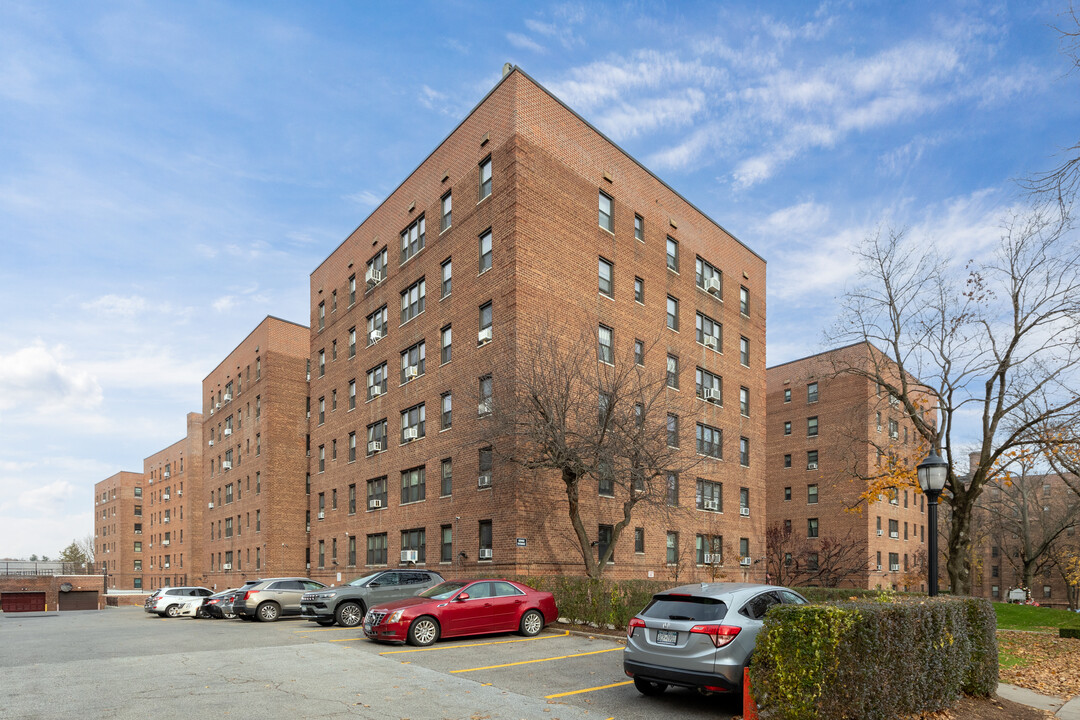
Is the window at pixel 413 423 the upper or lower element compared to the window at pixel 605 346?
lower

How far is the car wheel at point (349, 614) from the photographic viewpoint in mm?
21484

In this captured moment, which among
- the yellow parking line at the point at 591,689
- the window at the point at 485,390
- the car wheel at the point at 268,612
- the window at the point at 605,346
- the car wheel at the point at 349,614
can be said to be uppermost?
the window at the point at 605,346

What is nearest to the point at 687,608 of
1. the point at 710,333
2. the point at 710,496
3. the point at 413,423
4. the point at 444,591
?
the point at 444,591

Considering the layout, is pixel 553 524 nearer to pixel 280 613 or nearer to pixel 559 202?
pixel 280 613

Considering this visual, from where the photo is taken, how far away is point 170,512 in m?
91.1

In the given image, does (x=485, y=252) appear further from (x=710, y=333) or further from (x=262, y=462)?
(x=262, y=462)

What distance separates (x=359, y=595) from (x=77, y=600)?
57984mm

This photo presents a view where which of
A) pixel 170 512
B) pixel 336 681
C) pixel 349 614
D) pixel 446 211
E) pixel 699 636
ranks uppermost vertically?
pixel 446 211

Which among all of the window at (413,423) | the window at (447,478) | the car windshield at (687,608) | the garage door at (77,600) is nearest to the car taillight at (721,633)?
the car windshield at (687,608)

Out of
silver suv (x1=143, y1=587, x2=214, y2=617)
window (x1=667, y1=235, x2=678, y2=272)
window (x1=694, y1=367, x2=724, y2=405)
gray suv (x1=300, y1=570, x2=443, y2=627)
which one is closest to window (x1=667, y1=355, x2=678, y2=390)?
window (x1=694, y1=367, x2=724, y2=405)

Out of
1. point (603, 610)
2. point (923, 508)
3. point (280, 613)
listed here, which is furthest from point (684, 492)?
point (923, 508)

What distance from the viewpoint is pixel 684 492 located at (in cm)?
3369

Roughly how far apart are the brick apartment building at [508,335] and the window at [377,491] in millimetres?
124

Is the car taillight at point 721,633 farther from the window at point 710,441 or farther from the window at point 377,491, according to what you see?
the window at point 377,491
